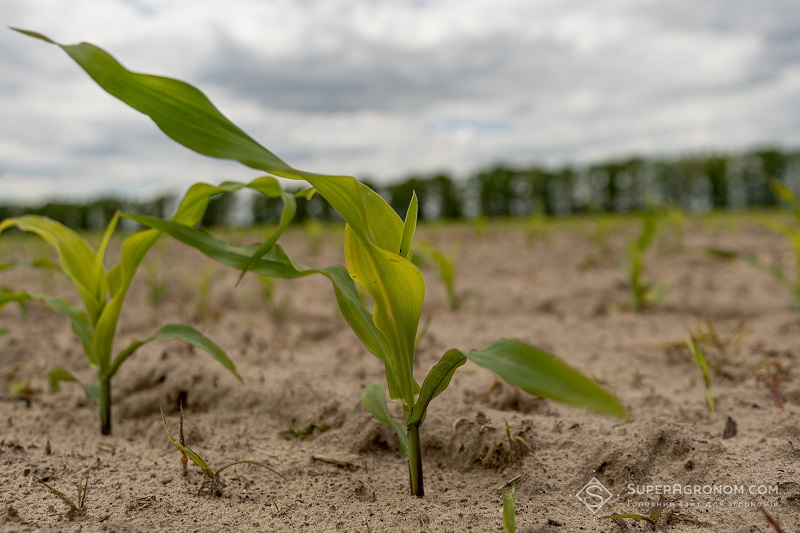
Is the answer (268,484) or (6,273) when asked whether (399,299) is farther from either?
(6,273)

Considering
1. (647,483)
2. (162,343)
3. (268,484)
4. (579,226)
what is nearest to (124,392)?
(162,343)

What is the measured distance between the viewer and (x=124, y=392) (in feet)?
6.29

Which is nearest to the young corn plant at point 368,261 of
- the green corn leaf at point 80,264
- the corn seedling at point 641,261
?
the green corn leaf at point 80,264

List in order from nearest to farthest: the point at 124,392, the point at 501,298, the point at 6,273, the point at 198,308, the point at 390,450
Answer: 1. the point at 390,450
2. the point at 124,392
3. the point at 198,308
4. the point at 501,298
5. the point at 6,273

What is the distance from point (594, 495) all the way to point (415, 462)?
15.5 inches

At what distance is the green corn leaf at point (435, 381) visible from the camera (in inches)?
41.8

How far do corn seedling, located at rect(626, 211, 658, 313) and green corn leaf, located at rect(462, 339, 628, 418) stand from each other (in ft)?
7.49

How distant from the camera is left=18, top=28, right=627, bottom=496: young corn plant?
2.82ft

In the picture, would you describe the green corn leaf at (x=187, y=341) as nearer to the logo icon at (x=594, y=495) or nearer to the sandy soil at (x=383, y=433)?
the sandy soil at (x=383, y=433)

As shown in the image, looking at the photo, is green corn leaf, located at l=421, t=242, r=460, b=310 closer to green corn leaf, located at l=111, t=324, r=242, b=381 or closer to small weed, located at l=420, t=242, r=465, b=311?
small weed, located at l=420, t=242, r=465, b=311

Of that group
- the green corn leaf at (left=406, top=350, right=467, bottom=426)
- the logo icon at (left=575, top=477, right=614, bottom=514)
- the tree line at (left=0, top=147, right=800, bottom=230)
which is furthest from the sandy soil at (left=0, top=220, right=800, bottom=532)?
the tree line at (left=0, top=147, right=800, bottom=230)

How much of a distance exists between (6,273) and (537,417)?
4.84 metres

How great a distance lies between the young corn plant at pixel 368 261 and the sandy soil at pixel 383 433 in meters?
0.20

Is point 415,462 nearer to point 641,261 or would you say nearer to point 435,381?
Answer: point 435,381
